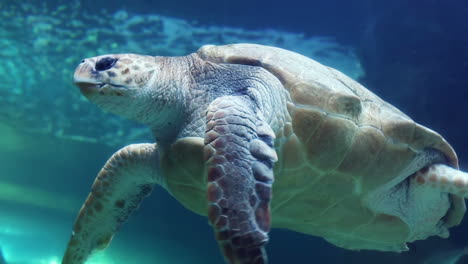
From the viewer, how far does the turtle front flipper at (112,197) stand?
3408 millimetres

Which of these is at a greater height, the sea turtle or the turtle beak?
the turtle beak

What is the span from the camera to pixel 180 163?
8.63 ft

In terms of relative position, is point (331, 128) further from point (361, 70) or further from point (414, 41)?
point (361, 70)

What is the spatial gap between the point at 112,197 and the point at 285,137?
6.79 ft

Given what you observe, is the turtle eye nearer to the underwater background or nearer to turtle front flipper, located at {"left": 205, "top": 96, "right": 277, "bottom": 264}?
turtle front flipper, located at {"left": 205, "top": 96, "right": 277, "bottom": 264}

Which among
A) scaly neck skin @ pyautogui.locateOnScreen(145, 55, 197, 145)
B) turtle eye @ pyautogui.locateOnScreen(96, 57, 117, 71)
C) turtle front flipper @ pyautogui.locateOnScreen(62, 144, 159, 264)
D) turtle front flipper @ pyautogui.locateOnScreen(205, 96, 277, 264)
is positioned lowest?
turtle front flipper @ pyautogui.locateOnScreen(205, 96, 277, 264)

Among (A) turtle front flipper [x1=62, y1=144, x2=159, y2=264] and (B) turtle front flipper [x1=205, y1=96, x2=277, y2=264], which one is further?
(A) turtle front flipper [x1=62, y1=144, x2=159, y2=264]

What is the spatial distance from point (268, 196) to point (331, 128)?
1.11 meters

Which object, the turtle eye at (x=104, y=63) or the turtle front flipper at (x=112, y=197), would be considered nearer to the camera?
the turtle eye at (x=104, y=63)

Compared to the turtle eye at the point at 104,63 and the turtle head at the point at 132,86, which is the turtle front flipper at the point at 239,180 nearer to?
the turtle head at the point at 132,86

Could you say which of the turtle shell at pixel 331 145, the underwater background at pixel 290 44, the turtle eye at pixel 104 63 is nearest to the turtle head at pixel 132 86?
the turtle eye at pixel 104 63

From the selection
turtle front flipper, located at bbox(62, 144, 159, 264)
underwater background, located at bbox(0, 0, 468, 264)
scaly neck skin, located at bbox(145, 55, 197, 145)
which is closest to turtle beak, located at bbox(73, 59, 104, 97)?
scaly neck skin, located at bbox(145, 55, 197, 145)

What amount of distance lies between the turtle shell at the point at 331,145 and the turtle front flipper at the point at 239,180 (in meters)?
0.64

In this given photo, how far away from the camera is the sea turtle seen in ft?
8.21
